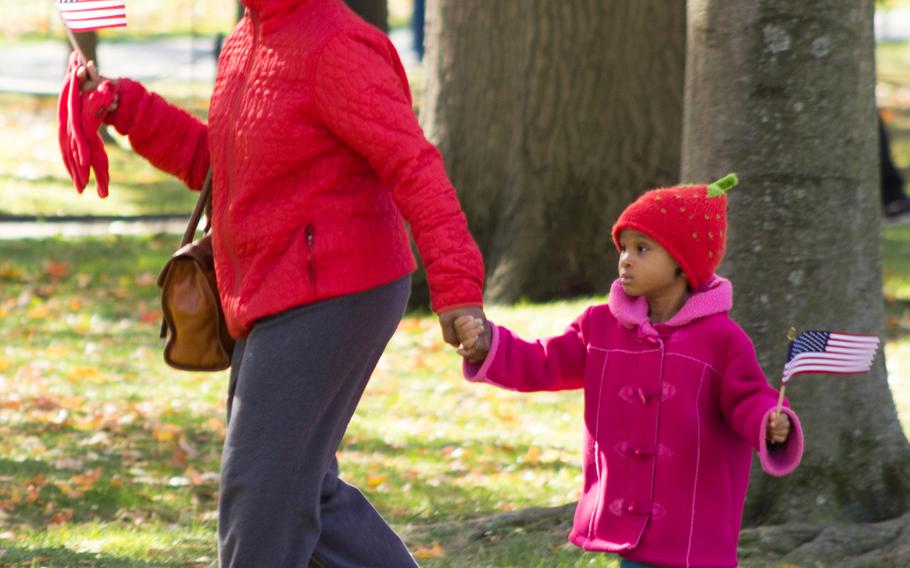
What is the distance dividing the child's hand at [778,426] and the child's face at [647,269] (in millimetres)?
458

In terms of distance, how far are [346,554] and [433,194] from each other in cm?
101

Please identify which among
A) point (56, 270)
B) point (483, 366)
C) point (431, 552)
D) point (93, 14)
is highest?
point (93, 14)

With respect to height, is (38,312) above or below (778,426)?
below

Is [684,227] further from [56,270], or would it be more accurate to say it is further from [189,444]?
[56,270]

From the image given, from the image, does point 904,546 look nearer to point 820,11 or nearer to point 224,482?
point 820,11

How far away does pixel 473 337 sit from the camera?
3.79 metres

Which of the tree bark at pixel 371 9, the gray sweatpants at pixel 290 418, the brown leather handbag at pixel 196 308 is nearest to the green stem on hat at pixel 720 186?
the gray sweatpants at pixel 290 418

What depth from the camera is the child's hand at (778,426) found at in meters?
3.61

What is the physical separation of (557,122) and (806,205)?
517cm

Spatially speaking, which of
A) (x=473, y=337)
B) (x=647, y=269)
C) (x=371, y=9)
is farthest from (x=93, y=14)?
(x=371, y=9)

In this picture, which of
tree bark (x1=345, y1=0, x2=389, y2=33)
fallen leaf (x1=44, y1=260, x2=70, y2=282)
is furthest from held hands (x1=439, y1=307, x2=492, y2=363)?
tree bark (x1=345, y1=0, x2=389, y2=33)

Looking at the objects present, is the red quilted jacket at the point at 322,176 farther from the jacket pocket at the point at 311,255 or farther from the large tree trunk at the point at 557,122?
the large tree trunk at the point at 557,122

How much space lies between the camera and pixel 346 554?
13.6ft

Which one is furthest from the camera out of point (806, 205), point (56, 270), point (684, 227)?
A: point (56, 270)
